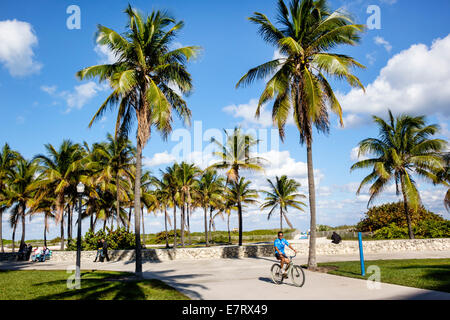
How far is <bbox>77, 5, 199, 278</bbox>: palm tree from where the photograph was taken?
14.3m

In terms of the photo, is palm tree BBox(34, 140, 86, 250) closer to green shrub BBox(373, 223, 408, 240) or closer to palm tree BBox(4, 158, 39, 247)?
palm tree BBox(4, 158, 39, 247)

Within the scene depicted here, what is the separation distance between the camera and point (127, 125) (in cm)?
1689

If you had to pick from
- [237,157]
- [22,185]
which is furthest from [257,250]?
[22,185]

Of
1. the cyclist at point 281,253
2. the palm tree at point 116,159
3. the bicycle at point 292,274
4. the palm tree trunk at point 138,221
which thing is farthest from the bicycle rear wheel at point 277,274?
the palm tree at point 116,159

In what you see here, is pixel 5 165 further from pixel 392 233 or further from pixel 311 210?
pixel 392 233

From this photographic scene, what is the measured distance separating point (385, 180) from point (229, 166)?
12749 millimetres

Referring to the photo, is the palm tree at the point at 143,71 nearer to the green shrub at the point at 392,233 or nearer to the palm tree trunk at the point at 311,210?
the palm tree trunk at the point at 311,210

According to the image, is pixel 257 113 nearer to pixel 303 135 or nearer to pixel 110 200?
pixel 303 135

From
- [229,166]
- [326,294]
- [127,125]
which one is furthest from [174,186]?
[326,294]

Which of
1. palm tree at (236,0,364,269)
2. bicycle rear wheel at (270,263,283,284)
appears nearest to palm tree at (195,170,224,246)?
palm tree at (236,0,364,269)

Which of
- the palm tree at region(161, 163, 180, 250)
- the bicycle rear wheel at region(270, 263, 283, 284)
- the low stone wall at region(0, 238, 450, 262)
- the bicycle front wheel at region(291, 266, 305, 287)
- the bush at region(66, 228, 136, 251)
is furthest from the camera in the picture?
the palm tree at region(161, 163, 180, 250)

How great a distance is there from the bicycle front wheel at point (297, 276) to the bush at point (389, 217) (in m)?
26.2

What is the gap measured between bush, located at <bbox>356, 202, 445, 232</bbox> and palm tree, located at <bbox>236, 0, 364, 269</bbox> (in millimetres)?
21857

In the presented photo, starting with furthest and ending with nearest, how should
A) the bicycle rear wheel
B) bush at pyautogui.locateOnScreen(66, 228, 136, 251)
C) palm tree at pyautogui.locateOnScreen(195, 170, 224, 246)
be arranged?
palm tree at pyautogui.locateOnScreen(195, 170, 224, 246) → bush at pyautogui.locateOnScreen(66, 228, 136, 251) → the bicycle rear wheel
